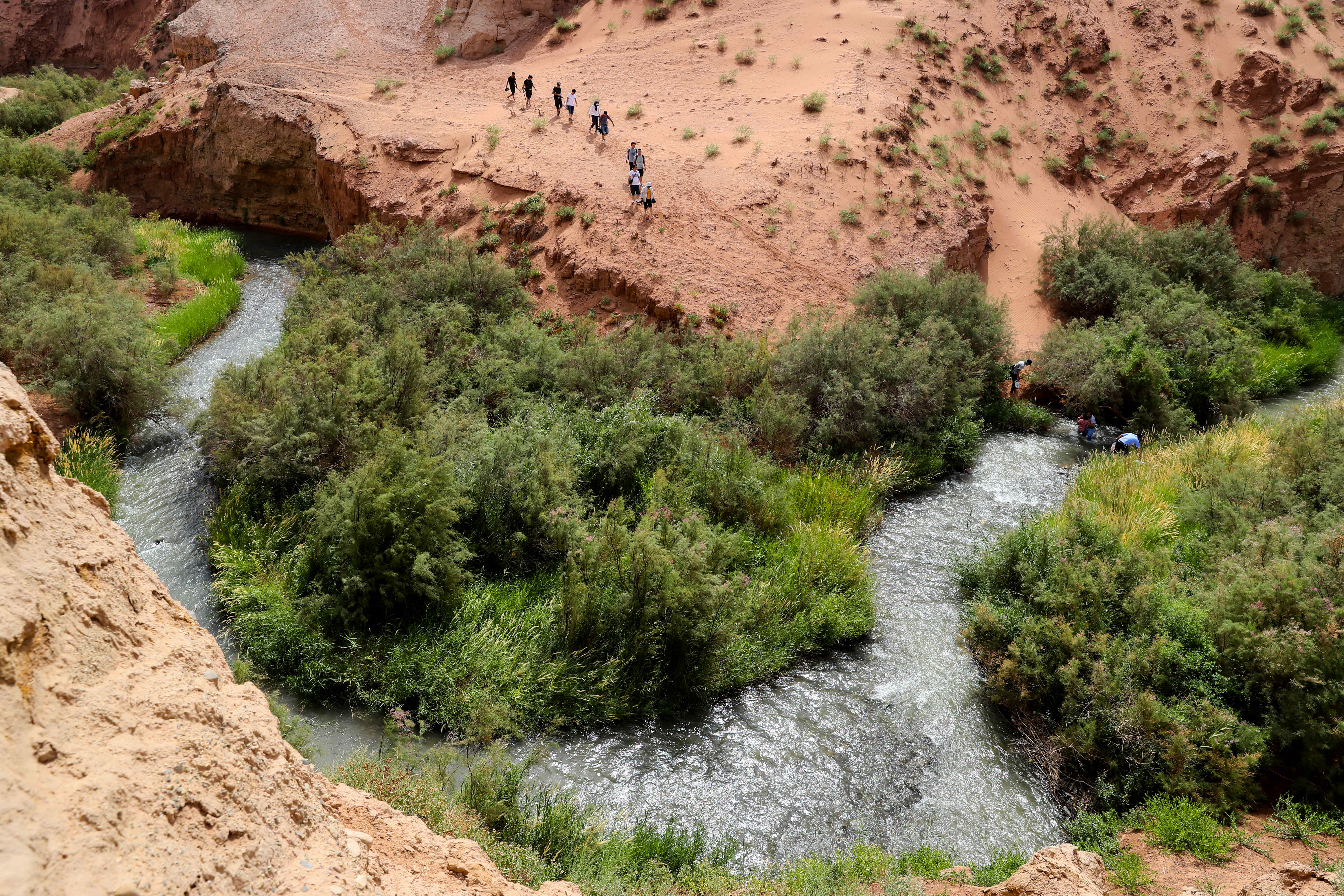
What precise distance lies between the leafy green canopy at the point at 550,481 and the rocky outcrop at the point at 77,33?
38337 mm

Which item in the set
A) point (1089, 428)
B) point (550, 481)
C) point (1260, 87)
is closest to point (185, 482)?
point (550, 481)

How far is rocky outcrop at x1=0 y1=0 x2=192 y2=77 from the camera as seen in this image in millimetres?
42000

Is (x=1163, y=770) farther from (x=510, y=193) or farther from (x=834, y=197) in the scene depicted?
(x=510, y=193)

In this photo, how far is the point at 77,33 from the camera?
43031 mm

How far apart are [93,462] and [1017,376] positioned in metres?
19.0

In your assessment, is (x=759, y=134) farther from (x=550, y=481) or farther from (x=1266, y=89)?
(x=1266, y=89)

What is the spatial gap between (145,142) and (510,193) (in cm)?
1438

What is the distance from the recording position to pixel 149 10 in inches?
1678

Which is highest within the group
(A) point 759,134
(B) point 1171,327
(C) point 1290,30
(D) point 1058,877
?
(C) point 1290,30

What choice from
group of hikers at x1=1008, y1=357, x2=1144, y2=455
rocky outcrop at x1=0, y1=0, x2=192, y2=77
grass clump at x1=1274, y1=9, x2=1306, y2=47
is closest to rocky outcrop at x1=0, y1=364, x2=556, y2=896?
group of hikers at x1=1008, y1=357, x2=1144, y2=455

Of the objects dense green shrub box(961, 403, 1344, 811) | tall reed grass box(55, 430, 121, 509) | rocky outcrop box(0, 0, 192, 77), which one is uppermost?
rocky outcrop box(0, 0, 192, 77)

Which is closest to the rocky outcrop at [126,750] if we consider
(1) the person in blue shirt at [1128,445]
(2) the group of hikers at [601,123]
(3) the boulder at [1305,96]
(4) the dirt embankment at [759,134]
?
(4) the dirt embankment at [759,134]

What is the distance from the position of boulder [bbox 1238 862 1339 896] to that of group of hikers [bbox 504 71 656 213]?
14.1 metres

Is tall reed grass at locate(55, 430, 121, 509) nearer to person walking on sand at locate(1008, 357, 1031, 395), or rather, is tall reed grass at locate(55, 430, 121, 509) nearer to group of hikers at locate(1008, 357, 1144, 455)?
group of hikers at locate(1008, 357, 1144, 455)
